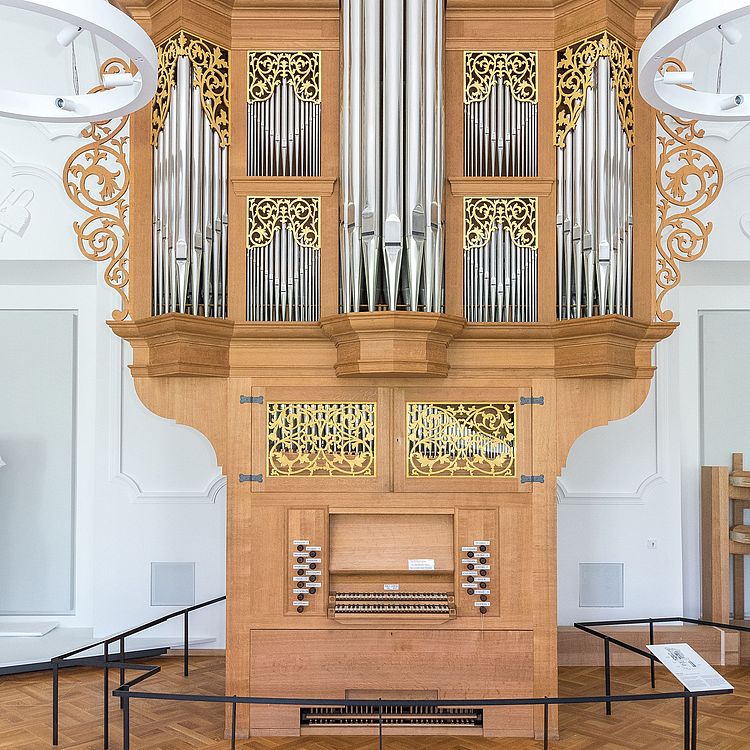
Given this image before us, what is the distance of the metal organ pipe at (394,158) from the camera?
4.39 meters

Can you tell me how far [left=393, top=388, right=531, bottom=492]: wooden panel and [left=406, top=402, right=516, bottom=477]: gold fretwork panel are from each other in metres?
0.02

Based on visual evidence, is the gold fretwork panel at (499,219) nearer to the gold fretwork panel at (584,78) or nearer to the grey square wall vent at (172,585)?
the gold fretwork panel at (584,78)

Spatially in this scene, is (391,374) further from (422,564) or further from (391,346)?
(422,564)

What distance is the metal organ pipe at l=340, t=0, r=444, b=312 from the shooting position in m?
4.39

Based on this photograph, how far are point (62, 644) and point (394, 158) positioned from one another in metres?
4.63

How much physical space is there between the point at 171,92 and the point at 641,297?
304cm

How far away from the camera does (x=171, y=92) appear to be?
464 cm

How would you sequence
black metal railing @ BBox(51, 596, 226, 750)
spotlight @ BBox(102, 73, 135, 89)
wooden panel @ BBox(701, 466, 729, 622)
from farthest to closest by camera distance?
wooden panel @ BBox(701, 466, 729, 622) < black metal railing @ BBox(51, 596, 226, 750) < spotlight @ BBox(102, 73, 135, 89)

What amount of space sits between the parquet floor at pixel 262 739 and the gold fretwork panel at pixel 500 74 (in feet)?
12.4

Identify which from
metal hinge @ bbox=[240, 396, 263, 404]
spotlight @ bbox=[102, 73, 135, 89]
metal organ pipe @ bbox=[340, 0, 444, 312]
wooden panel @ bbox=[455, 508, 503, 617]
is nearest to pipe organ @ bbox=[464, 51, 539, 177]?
metal organ pipe @ bbox=[340, 0, 444, 312]

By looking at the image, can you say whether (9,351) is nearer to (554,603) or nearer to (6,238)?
(6,238)

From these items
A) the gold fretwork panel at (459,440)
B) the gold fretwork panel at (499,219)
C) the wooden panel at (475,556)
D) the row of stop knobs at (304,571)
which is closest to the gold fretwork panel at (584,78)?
the gold fretwork panel at (499,219)

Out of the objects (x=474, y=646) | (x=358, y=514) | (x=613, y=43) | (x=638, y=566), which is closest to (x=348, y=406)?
(x=358, y=514)

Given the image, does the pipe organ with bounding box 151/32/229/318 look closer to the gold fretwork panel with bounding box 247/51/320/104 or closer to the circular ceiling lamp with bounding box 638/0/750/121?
the gold fretwork panel with bounding box 247/51/320/104
